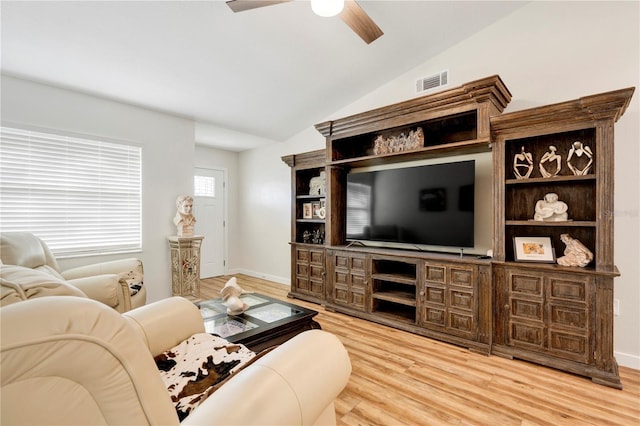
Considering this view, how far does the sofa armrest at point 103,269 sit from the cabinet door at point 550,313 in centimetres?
340

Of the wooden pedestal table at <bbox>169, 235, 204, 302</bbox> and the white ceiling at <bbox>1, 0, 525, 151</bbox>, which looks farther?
the wooden pedestal table at <bbox>169, 235, 204, 302</bbox>

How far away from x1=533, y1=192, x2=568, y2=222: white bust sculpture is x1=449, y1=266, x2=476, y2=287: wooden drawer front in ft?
2.37

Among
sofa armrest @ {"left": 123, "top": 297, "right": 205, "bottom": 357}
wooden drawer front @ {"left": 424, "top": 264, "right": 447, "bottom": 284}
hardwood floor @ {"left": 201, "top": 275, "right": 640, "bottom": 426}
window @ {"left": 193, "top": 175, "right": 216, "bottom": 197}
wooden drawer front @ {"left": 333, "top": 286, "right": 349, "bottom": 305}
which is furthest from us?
window @ {"left": 193, "top": 175, "right": 216, "bottom": 197}

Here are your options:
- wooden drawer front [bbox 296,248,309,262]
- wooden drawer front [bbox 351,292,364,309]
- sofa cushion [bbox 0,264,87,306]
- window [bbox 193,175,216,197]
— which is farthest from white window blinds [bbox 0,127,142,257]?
sofa cushion [bbox 0,264,87,306]

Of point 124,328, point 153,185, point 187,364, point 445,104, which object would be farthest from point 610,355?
point 153,185

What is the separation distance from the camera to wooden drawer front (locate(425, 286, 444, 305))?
284 cm

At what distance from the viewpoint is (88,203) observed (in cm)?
334

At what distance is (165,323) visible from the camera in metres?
1.51

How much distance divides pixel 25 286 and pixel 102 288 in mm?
1715

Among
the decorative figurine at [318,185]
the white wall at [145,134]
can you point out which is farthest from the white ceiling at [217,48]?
the decorative figurine at [318,185]

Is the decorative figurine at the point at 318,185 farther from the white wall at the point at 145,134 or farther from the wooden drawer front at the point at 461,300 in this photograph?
the wooden drawer front at the point at 461,300

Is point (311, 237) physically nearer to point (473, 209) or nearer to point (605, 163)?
point (473, 209)

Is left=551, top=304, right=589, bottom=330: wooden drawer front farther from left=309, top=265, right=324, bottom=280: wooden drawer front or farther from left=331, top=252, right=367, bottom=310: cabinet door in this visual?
left=309, top=265, right=324, bottom=280: wooden drawer front

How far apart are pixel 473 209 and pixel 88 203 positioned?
161 inches
